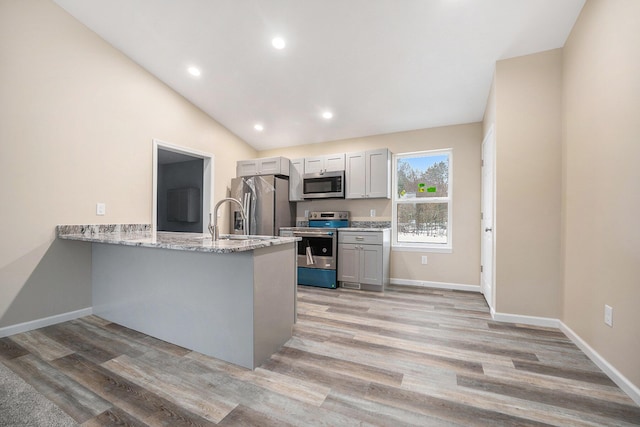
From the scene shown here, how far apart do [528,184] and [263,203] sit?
3.57 metres

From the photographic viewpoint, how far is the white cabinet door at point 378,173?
4172 mm

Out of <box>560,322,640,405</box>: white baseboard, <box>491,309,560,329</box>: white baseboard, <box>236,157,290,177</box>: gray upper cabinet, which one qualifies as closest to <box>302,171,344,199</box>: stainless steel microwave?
<box>236,157,290,177</box>: gray upper cabinet

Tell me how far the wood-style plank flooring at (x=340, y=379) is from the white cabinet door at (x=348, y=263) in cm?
134

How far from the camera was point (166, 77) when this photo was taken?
3621mm

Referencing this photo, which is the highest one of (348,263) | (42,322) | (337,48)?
(337,48)

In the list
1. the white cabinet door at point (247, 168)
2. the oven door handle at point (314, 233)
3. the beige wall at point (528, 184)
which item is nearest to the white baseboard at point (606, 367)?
the beige wall at point (528, 184)

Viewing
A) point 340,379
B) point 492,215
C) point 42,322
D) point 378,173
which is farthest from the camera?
point 378,173

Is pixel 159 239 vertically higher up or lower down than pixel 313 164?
lower down

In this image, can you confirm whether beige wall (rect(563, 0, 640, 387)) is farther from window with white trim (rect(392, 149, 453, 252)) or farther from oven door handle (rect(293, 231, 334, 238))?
oven door handle (rect(293, 231, 334, 238))

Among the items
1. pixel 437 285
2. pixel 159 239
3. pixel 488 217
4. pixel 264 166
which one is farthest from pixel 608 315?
pixel 264 166

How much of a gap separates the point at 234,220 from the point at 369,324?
10.2ft

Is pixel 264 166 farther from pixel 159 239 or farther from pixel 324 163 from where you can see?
pixel 159 239

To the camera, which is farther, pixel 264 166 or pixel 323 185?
pixel 264 166

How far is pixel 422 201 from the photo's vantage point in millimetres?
4270
